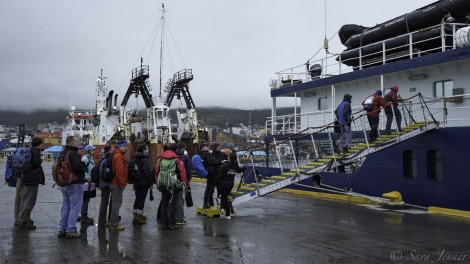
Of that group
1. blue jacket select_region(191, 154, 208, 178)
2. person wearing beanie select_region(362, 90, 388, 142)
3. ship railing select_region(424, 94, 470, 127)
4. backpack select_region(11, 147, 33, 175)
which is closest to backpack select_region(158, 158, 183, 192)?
blue jacket select_region(191, 154, 208, 178)

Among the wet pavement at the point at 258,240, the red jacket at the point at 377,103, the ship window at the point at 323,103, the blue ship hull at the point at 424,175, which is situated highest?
the ship window at the point at 323,103

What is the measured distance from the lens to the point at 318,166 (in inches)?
444

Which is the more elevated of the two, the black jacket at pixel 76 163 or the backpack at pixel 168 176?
the black jacket at pixel 76 163

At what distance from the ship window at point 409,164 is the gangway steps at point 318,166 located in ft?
3.66

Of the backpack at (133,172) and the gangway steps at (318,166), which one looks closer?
the backpack at (133,172)

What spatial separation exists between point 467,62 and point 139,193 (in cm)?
987

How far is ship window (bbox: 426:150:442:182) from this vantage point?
1213 centimetres

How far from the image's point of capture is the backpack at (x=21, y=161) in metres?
7.99

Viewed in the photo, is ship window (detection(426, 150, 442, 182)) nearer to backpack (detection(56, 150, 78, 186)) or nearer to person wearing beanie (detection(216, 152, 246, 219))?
person wearing beanie (detection(216, 152, 246, 219))

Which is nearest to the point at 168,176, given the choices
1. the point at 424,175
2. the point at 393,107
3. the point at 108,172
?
the point at 108,172

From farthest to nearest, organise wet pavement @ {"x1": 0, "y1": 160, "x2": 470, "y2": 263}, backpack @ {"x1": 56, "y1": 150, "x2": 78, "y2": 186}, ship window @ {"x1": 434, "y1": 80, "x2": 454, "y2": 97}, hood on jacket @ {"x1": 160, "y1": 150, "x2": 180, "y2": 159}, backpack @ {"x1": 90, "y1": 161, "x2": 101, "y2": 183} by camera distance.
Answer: ship window @ {"x1": 434, "y1": 80, "x2": 454, "y2": 97}
backpack @ {"x1": 90, "y1": 161, "x2": 101, "y2": 183}
hood on jacket @ {"x1": 160, "y1": 150, "x2": 180, "y2": 159}
backpack @ {"x1": 56, "y1": 150, "x2": 78, "y2": 186}
wet pavement @ {"x1": 0, "y1": 160, "x2": 470, "y2": 263}

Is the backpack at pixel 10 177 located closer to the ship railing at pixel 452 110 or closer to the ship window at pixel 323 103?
the ship railing at pixel 452 110

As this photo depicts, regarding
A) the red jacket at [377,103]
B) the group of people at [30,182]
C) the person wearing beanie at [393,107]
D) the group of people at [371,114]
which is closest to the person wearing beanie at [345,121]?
the group of people at [371,114]

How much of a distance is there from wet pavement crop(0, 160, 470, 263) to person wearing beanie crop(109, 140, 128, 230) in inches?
12.2
